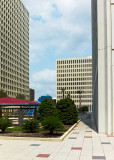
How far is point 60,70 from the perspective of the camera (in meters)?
168

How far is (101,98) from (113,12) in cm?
697

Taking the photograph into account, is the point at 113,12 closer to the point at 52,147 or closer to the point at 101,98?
the point at 101,98

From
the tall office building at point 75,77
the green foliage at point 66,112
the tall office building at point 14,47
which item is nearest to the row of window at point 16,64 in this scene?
the tall office building at point 14,47

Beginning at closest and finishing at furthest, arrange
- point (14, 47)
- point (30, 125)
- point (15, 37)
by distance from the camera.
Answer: point (30, 125) → point (14, 47) → point (15, 37)

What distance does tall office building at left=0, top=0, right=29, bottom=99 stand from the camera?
304 ft

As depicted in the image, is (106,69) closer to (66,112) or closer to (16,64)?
(66,112)

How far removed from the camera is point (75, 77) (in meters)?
166

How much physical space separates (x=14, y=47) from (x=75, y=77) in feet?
235

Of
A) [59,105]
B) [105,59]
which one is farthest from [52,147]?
[59,105]

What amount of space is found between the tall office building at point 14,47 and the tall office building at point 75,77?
50.3 metres

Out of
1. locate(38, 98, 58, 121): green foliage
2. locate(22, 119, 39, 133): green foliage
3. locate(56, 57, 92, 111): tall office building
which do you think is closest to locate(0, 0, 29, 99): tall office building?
locate(56, 57, 92, 111): tall office building

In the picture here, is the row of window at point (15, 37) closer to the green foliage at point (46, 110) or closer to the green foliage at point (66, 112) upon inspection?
the green foliage at point (66, 112)

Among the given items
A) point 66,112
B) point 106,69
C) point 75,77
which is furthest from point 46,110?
point 75,77

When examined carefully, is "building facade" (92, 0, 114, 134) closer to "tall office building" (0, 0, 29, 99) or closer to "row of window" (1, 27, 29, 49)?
"tall office building" (0, 0, 29, 99)
